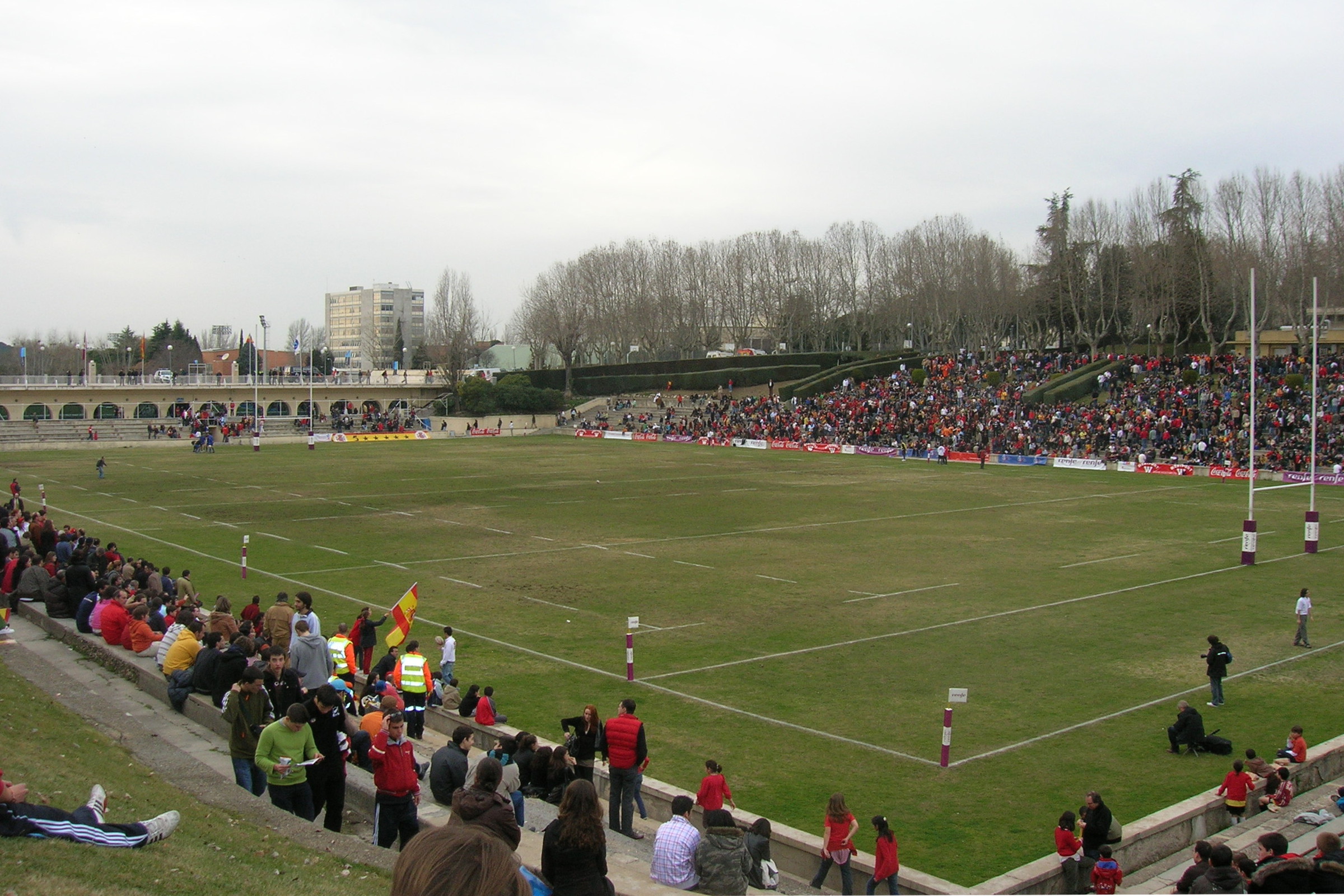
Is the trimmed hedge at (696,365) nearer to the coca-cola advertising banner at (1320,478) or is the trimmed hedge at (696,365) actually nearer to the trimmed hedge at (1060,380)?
the trimmed hedge at (1060,380)

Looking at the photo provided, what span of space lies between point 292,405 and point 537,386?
79.1 ft

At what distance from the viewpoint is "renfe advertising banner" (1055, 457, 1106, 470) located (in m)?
58.6

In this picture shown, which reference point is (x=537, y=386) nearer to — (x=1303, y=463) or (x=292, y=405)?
(x=292, y=405)

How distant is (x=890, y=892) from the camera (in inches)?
415

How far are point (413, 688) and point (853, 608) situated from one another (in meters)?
12.0

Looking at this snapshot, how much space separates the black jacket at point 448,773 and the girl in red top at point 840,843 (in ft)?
12.2

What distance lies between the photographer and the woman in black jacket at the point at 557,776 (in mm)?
11703

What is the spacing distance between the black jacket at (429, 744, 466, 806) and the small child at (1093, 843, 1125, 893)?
20.6ft

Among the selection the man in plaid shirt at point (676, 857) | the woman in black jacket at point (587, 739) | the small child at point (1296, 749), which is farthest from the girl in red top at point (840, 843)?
the small child at point (1296, 749)

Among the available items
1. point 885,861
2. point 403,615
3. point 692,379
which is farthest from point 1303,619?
point 692,379

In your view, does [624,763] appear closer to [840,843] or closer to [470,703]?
[840,843]

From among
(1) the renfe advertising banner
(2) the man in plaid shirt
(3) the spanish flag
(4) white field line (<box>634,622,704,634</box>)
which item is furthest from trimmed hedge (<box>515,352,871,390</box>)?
(2) the man in plaid shirt

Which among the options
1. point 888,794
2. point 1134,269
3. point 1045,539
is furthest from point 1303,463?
point 888,794

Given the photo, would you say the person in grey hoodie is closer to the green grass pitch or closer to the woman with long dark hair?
the green grass pitch
